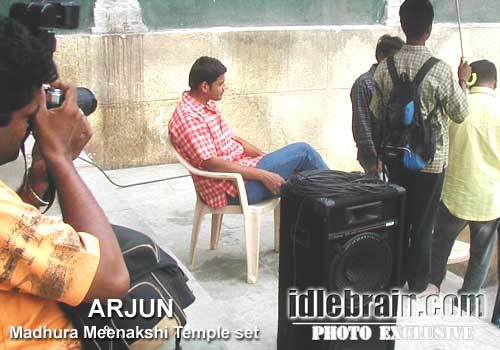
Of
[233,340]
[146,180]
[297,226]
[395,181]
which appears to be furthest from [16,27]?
[146,180]

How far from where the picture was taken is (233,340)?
9.68 feet

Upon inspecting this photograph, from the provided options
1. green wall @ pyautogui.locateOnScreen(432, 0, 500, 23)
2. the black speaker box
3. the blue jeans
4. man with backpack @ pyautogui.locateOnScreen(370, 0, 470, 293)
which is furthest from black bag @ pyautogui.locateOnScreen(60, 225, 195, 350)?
green wall @ pyautogui.locateOnScreen(432, 0, 500, 23)

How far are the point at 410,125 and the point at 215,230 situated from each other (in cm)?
153

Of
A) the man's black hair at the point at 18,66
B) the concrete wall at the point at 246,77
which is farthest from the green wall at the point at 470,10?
the man's black hair at the point at 18,66

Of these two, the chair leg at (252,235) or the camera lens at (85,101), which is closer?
the camera lens at (85,101)

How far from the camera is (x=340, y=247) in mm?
2525

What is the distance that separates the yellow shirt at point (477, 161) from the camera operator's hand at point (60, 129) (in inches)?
114

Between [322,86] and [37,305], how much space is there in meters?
5.98

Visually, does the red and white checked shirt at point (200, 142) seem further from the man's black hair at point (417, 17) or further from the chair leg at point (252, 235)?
the man's black hair at point (417, 17)

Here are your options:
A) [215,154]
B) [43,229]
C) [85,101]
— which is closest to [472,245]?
[215,154]

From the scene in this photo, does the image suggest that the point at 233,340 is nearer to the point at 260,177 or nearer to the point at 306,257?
the point at 306,257

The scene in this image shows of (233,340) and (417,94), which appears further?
(417,94)

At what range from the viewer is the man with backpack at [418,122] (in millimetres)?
3590

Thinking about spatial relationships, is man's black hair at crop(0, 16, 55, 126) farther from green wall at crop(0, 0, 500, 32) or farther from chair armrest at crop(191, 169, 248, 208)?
green wall at crop(0, 0, 500, 32)
